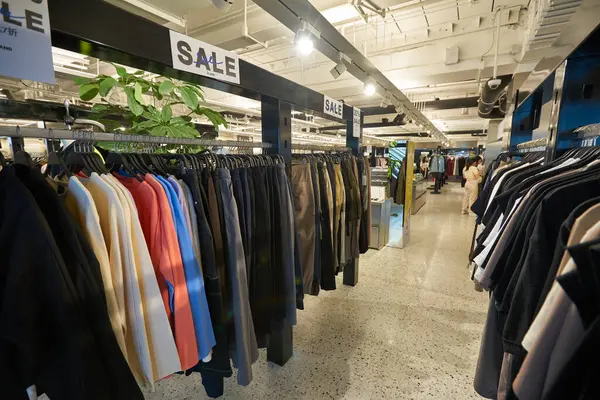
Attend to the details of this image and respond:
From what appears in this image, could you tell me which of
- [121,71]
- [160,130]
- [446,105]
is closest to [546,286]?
[160,130]

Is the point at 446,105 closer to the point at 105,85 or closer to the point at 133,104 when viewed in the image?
the point at 133,104

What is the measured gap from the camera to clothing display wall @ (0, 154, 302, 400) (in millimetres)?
728

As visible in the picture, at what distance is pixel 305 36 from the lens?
6.46 ft

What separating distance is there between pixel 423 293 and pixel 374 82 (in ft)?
9.19

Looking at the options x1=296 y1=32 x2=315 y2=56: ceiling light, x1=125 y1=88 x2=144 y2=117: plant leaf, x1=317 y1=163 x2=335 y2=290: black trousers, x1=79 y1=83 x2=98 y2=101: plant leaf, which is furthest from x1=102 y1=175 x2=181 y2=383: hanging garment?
x1=296 y1=32 x2=315 y2=56: ceiling light

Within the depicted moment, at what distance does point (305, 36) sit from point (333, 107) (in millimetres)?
744

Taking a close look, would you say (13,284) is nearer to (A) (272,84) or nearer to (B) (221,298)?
Answer: (B) (221,298)

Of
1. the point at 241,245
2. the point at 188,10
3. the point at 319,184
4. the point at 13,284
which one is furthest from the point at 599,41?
the point at 188,10

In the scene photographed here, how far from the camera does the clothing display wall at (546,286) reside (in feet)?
1.78

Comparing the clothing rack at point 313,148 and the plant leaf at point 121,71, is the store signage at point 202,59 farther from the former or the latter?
the clothing rack at point 313,148

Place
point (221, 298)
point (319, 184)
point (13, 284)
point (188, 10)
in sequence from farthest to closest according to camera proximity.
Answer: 1. point (188, 10)
2. point (319, 184)
3. point (221, 298)
4. point (13, 284)

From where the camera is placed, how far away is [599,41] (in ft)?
4.29

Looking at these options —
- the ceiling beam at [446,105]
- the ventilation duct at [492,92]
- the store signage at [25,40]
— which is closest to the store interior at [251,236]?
the store signage at [25,40]

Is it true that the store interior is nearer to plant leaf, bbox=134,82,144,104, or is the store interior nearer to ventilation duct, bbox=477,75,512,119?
plant leaf, bbox=134,82,144,104
